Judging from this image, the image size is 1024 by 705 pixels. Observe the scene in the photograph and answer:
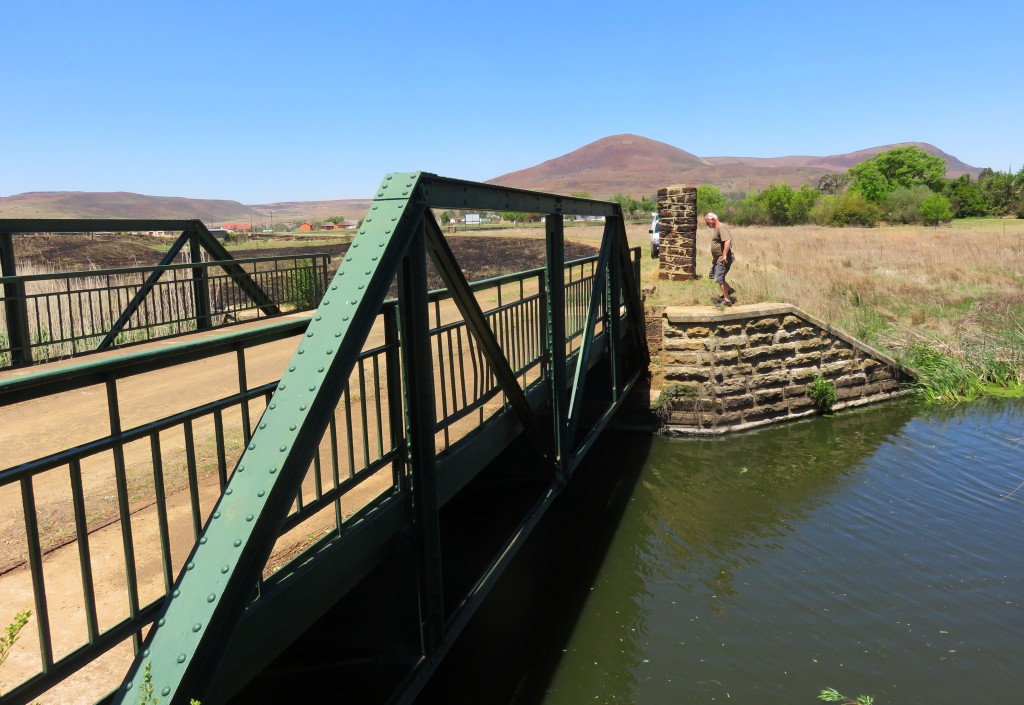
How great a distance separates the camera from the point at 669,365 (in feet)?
38.4

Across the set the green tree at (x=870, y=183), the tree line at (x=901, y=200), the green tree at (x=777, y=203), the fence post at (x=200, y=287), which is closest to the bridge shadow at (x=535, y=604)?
the fence post at (x=200, y=287)

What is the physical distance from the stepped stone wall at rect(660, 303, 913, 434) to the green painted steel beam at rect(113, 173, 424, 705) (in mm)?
9154

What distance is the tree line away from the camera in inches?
2186

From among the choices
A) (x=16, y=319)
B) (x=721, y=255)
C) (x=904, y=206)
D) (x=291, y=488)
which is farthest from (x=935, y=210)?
(x=291, y=488)

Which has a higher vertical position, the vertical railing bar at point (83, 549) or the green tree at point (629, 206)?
the green tree at point (629, 206)

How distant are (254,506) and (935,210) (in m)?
61.7

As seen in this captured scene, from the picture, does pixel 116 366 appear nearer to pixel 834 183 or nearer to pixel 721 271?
pixel 721 271

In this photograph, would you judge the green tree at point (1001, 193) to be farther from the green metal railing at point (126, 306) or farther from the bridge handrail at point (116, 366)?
the bridge handrail at point (116, 366)

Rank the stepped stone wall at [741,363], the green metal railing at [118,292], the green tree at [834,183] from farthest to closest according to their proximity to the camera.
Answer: the green tree at [834,183] → the stepped stone wall at [741,363] → the green metal railing at [118,292]

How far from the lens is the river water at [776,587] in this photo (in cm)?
552

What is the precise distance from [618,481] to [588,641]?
3.94 metres

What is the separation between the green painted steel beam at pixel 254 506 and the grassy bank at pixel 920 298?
11.1 metres

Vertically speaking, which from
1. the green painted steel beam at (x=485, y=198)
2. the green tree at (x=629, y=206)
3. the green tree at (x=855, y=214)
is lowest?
the green painted steel beam at (x=485, y=198)

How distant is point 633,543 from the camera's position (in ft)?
26.2
